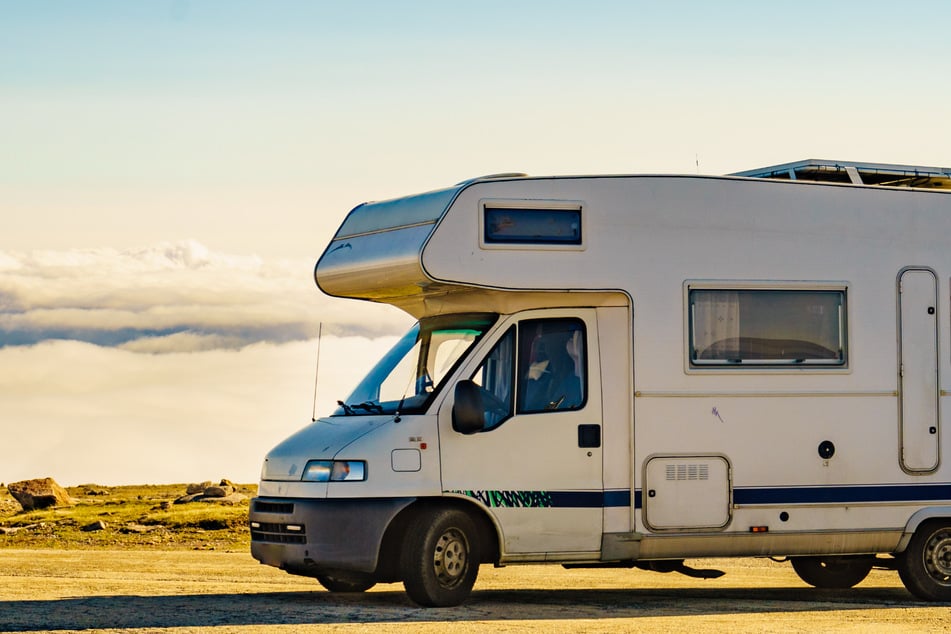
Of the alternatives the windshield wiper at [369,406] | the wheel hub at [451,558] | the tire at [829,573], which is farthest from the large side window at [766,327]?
the windshield wiper at [369,406]

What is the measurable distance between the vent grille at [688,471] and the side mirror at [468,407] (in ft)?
5.90

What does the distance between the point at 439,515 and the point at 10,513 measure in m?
20.0

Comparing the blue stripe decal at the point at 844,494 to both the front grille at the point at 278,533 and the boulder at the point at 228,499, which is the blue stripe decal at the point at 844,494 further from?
the boulder at the point at 228,499

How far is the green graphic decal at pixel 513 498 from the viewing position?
473 inches

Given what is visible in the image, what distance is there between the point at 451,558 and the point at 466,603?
62 centimetres

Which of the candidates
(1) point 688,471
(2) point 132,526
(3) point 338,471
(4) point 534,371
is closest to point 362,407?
(3) point 338,471

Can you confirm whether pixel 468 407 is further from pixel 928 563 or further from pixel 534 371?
pixel 928 563

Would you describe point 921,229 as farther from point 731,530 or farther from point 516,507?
point 516,507

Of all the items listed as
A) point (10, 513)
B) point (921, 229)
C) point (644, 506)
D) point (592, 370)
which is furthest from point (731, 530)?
point (10, 513)

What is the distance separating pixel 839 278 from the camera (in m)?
13.2

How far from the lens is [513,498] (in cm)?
1213

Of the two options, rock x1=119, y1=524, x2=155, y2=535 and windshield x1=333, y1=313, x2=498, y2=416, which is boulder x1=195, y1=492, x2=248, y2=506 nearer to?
rock x1=119, y1=524, x2=155, y2=535

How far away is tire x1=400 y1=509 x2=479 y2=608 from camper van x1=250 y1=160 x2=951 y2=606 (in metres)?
0.02

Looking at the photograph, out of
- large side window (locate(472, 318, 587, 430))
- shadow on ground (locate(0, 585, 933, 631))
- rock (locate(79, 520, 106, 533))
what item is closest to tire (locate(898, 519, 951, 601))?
shadow on ground (locate(0, 585, 933, 631))
